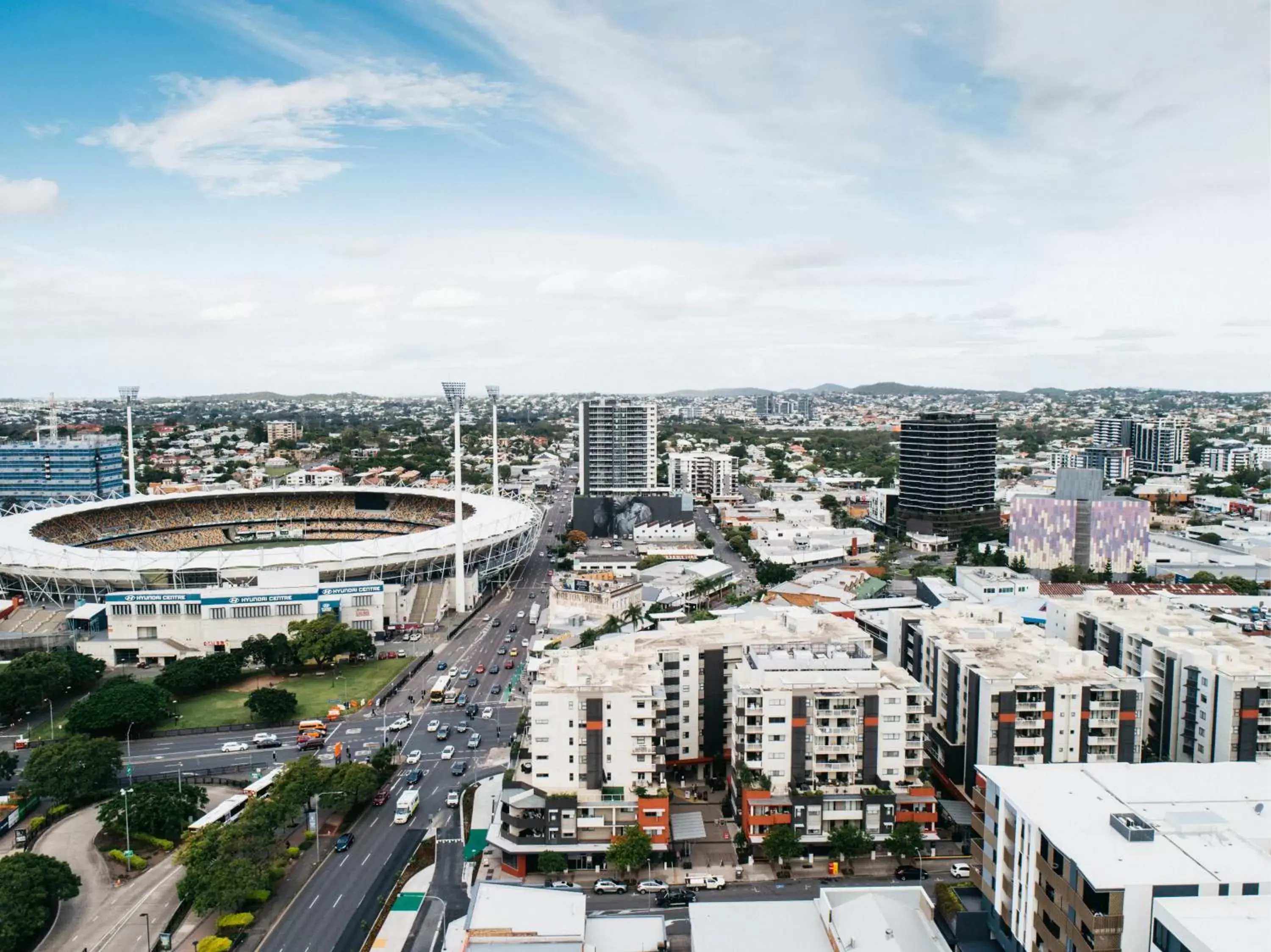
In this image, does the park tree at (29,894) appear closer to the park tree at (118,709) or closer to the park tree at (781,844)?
the park tree at (118,709)

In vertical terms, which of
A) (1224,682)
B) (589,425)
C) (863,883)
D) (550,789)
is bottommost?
(863,883)

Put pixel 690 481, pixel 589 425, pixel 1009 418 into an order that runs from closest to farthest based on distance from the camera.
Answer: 1. pixel 589 425
2. pixel 690 481
3. pixel 1009 418

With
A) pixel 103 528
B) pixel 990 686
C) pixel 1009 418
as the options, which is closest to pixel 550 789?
pixel 990 686

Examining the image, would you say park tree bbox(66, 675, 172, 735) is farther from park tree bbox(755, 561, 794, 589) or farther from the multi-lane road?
park tree bbox(755, 561, 794, 589)

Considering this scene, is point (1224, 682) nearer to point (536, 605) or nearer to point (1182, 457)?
point (536, 605)

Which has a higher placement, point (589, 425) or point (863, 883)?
point (589, 425)

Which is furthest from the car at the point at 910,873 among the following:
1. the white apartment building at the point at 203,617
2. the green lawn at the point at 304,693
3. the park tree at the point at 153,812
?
the white apartment building at the point at 203,617
